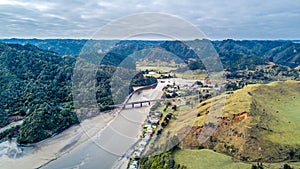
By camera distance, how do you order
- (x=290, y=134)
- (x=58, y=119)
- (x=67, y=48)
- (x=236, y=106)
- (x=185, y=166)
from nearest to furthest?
(x=185, y=166) < (x=290, y=134) < (x=236, y=106) < (x=58, y=119) < (x=67, y=48)

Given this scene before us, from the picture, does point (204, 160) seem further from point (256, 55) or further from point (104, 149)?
point (256, 55)

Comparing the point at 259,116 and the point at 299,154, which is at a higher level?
the point at 259,116

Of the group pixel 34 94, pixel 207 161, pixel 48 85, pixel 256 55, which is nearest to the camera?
pixel 207 161

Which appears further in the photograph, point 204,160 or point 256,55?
point 256,55

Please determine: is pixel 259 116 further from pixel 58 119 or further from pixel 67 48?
pixel 67 48

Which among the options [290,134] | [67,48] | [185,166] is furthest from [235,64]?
[67,48]

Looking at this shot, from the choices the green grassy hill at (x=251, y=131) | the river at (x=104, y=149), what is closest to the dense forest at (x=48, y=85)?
the river at (x=104, y=149)

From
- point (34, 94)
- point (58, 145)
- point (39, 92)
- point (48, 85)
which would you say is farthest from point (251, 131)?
point (48, 85)

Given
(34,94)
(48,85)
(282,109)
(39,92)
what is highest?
(48,85)

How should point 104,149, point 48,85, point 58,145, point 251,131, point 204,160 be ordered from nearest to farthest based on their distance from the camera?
point 204,160 < point 251,131 < point 104,149 < point 58,145 < point 48,85

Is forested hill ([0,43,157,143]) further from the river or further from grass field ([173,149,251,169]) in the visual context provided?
grass field ([173,149,251,169])

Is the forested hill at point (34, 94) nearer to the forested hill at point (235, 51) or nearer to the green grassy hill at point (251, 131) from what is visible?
the forested hill at point (235, 51)
